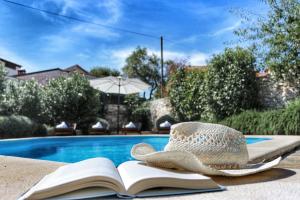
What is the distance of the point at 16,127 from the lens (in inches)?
523

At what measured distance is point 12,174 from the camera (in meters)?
3.09

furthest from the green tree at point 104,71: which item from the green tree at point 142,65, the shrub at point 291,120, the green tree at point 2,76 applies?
the shrub at point 291,120

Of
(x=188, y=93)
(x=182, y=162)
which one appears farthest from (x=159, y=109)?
(x=182, y=162)

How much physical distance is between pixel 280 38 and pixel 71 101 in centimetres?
947

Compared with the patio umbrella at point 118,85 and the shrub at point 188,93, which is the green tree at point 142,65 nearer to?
the patio umbrella at point 118,85

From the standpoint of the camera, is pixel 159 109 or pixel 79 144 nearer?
pixel 79 144

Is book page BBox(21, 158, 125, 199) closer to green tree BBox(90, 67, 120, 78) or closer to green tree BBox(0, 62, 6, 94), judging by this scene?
green tree BBox(0, 62, 6, 94)

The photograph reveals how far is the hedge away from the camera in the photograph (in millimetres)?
11242

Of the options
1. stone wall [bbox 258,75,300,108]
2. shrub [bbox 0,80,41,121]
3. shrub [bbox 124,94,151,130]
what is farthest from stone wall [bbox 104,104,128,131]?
stone wall [bbox 258,75,300,108]

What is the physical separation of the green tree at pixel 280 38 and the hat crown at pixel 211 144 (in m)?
10.0

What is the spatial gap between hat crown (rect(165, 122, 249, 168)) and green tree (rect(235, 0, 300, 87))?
1001cm

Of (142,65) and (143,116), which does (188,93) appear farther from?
(142,65)

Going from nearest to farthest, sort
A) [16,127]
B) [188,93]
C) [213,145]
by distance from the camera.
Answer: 1. [213,145]
2. [16,127]
3. [188,93]

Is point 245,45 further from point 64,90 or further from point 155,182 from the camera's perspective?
point 155,182
